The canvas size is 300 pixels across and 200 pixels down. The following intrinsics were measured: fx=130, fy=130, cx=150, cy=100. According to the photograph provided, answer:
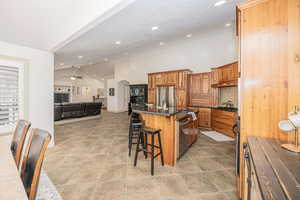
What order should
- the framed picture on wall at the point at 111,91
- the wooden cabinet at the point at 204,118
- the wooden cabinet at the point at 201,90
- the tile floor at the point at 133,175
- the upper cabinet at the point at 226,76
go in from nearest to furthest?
the tile floor at the point at 133,175 < the upper cabinet at the point at 226,76 < the wooden cabinet at the point at 204,118 < the wooden cabinet at the point at 201,90 < the framed picture on wall at the point at 111,91

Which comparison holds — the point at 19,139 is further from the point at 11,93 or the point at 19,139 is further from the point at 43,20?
the point at 43,20

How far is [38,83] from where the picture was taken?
3.16 m

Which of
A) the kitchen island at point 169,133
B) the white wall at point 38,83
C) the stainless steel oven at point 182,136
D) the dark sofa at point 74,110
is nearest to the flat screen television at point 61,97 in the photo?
the dark sofa at point 74,110

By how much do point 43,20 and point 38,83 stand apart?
4.65 feet

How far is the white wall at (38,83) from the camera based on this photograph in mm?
2936

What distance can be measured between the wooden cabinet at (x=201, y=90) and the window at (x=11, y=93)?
5497 mm

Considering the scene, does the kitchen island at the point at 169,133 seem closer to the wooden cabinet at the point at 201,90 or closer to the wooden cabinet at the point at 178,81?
the wooden cabinet at the point at 178,81

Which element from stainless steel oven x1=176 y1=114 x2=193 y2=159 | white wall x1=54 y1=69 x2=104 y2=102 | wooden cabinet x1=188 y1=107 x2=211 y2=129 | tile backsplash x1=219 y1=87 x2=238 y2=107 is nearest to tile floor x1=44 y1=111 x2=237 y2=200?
stainless steel oven x1=176 y1=114 x2=193 y2=159

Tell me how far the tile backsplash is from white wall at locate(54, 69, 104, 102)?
11957mm

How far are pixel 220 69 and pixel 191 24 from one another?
6.71ft

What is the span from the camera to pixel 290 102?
4.01 feet

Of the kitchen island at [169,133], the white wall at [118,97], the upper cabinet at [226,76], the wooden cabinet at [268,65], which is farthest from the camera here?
the white wall at [118,97]

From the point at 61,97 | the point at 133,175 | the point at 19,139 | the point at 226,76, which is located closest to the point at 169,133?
the point at 133,175

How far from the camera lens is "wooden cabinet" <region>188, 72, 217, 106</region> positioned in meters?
5.29
